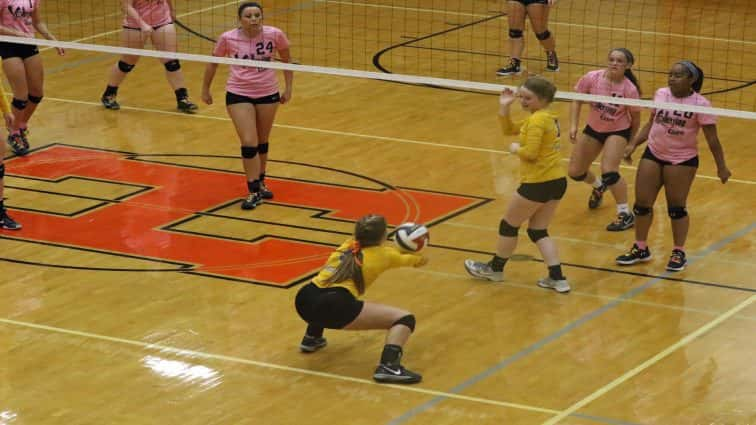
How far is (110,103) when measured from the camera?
704 inches

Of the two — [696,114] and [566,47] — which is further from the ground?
[696,114]

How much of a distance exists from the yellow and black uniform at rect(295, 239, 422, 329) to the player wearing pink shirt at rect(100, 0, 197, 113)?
7934mm

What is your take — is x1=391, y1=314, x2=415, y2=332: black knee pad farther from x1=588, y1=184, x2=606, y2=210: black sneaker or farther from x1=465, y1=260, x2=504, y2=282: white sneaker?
x1=588, y1=184, x2=606, y2=210: black sneaker

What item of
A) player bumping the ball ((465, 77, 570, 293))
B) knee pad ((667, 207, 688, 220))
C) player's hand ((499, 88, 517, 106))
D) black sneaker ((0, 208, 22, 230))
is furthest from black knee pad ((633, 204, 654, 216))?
black sneaker ((0, 208, 22, 230))

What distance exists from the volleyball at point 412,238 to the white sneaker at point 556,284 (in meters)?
2.10

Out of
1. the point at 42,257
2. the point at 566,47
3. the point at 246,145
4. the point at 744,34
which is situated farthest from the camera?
the point at 744,34

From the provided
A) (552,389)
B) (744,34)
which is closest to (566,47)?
(744,34)

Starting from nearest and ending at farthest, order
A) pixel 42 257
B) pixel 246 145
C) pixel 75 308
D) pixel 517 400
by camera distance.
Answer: pixel 517 400 → pixel 75 308 → pixel 42 257 → pixel 246 145

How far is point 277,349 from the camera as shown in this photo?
10719mm

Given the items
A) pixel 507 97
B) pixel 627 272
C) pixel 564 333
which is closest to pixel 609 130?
pixel 627 272

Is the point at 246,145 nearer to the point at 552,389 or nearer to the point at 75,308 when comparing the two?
the point at 75,308

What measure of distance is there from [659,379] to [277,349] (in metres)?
2.65

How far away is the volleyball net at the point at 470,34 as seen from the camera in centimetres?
2003

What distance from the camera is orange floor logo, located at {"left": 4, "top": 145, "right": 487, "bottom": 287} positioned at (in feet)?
41.6
